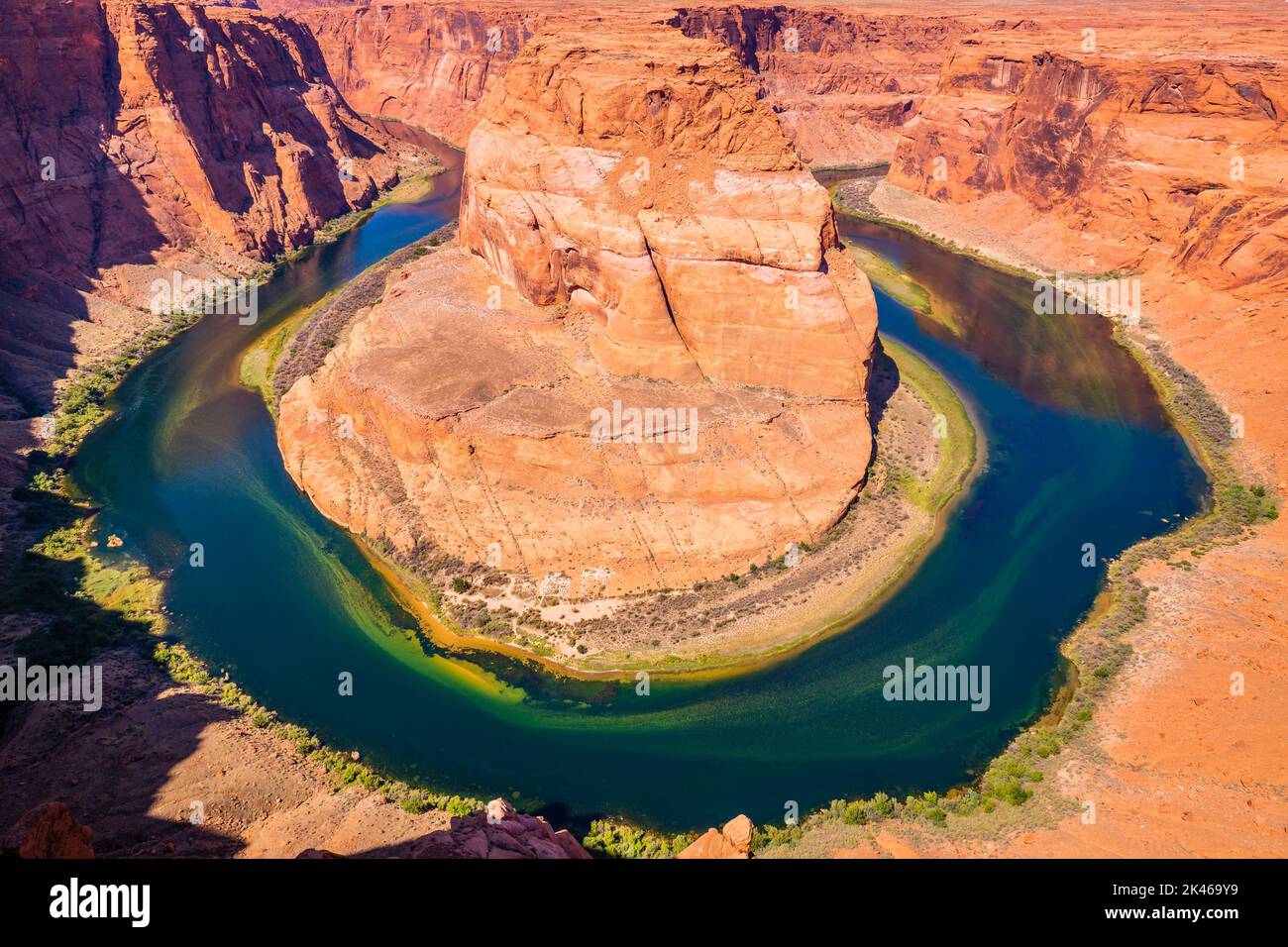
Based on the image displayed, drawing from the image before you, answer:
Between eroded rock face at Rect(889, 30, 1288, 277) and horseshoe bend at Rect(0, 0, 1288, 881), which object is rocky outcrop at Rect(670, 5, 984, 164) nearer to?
eroded rock face at Rect(889, 30, 1288, 277)

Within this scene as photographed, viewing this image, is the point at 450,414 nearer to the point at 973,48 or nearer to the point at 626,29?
the point at 626,29

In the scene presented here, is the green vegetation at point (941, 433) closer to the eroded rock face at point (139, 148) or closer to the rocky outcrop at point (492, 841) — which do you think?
the rocky outcrop at point (492, 841)

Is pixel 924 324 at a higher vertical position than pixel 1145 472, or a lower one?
higher

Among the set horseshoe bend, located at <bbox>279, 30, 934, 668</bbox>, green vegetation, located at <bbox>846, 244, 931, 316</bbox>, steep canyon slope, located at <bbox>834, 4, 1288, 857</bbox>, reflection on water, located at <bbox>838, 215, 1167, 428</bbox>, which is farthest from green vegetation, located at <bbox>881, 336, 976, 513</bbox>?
steep canyon slope, located at <bbox>834, 4, 1288, 857</bbox>

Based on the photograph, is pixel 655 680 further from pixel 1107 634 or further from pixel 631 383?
pixel 1107 634

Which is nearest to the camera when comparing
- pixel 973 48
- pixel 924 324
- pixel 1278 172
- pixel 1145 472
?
pixel 1145 472
